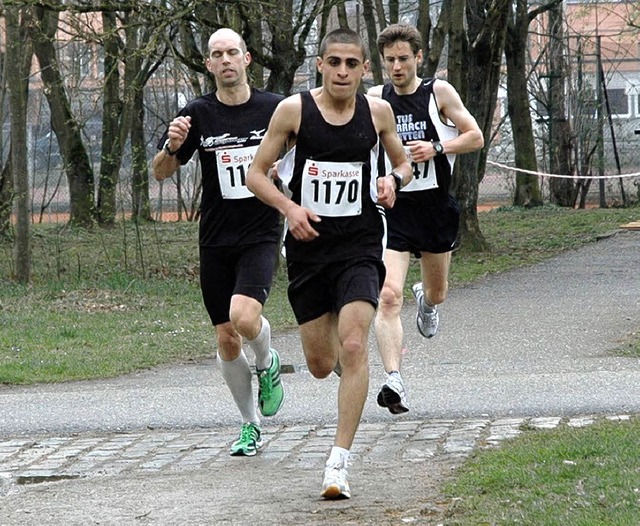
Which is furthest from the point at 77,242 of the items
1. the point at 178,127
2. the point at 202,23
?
the point at 178,127

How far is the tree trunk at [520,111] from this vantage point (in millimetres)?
28391

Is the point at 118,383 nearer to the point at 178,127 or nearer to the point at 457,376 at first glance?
the point at 457,376

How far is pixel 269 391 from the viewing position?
23.8 feet

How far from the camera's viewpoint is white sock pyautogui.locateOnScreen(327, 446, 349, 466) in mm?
5660

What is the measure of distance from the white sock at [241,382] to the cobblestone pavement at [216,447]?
203 millimetres

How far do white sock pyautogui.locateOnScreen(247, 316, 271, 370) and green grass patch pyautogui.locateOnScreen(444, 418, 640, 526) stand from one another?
137 cm

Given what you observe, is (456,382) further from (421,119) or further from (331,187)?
(331,187)

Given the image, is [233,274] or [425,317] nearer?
[233,274]

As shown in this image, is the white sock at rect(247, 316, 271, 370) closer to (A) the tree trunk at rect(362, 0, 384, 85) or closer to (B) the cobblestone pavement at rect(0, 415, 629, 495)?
(B) the cobblestone pavement at rect(0, 415, 629, 495)

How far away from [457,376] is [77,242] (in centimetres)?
1435

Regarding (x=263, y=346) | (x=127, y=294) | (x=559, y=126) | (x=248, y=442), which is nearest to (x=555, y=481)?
(x=248, y=442)

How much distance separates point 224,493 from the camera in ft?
19.3

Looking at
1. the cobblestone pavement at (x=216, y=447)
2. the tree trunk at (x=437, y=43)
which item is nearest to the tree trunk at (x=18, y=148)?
the tree trunk at (x=437, y=43)

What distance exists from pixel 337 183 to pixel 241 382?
165 cm
